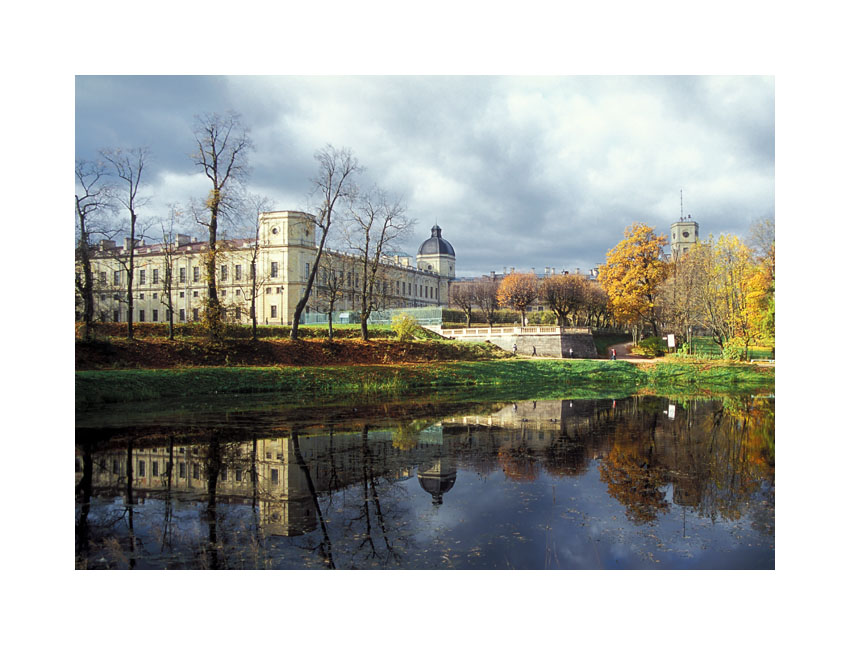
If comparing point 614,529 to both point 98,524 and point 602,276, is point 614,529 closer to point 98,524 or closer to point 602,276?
point 98,524

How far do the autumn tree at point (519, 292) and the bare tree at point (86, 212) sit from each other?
28.2m

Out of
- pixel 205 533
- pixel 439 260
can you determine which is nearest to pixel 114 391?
pixel 205 533

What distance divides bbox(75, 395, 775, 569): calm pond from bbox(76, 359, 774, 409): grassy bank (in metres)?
3.18

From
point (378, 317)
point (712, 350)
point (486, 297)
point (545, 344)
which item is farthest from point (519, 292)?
point (712, 350)

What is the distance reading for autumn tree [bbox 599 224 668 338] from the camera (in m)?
31.9

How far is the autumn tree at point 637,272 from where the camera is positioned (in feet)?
105

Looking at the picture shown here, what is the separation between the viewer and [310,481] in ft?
20.5

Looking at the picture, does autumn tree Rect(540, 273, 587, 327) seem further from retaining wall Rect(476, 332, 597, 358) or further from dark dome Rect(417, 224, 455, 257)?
dark dome Rect(417, 224, 455, 257)

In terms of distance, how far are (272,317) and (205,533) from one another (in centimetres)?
3390

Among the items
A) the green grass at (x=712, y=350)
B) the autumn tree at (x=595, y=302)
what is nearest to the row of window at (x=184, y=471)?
the green grass at (x=712, y=350)

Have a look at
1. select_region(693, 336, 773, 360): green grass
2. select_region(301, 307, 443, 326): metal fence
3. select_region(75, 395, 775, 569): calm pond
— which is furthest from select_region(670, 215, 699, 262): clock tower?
select_region(75, 395, 775, 569): calm pond

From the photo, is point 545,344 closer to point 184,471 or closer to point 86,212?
point 86,212

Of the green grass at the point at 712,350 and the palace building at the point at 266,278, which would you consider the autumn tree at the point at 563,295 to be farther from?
the green grass at the point at 712,350

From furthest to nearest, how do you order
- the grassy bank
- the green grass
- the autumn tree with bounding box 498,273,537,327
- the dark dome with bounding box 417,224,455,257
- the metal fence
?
the dark dome with bounding box 417,224,455,257, the autumn tree with bounding box 498,273,537,327, the metal fence, the green grass, the grassy bank
